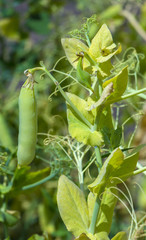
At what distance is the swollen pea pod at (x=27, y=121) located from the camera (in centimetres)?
22

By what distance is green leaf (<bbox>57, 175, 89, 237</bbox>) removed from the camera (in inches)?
9.0

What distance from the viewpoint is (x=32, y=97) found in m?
0.22

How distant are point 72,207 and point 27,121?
2.3 inches

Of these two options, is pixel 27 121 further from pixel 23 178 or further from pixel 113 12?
pixel 113 12

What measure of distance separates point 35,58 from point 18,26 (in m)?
0.10

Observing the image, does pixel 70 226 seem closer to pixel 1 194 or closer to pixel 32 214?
pixel 1 194

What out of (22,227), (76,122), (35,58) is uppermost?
(35,58)

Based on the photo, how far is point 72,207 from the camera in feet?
0.76

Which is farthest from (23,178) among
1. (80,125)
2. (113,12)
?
(113,12)

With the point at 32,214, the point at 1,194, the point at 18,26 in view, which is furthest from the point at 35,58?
the point at 1,194

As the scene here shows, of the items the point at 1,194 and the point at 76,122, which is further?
the point at 1,194

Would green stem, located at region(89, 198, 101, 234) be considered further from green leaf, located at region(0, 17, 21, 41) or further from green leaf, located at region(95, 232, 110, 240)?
green leaf, located at region(0, 17, 21, 41)

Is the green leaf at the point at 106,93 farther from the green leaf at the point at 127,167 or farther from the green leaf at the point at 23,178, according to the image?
the green leaf at the point at 23,178

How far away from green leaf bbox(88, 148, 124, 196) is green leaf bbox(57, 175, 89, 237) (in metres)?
0.02
